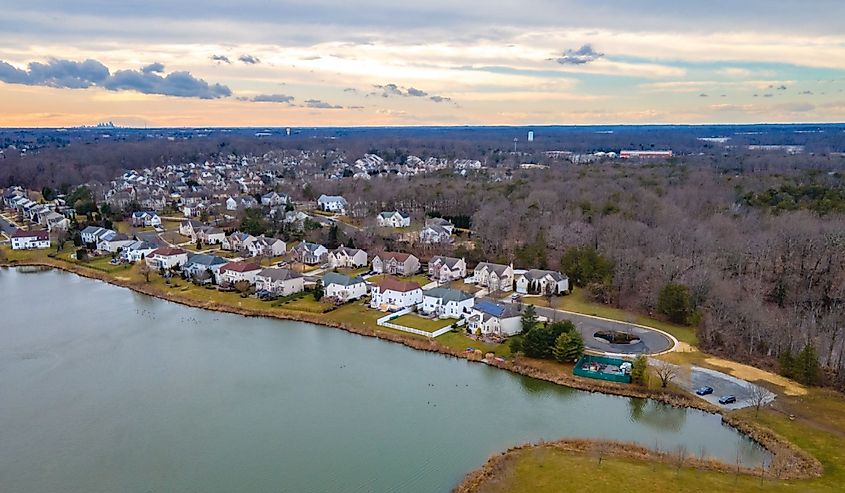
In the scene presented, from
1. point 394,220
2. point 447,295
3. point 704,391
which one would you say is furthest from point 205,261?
point 704,391

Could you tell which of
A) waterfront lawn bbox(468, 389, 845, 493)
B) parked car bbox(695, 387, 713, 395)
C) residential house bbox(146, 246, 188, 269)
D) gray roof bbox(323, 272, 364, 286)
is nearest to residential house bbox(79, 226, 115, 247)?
residential house bbox(146, 246, 188, 269)

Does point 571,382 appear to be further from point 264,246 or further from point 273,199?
point 273,199

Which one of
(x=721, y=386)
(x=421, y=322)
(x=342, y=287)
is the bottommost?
(x=721, y=386)

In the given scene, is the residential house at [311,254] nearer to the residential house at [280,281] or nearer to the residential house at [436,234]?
the residential house at [280,281]

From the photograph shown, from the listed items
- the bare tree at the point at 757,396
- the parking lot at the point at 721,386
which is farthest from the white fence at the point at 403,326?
the bare tree at the point at 757,396

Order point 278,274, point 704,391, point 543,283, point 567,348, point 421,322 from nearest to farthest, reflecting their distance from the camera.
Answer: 1. point 704,391
2. point 567,348
3. point 421,322
4. point 543,283
5. point 278,274

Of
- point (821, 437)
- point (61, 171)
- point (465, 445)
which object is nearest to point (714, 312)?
point (821, 437)

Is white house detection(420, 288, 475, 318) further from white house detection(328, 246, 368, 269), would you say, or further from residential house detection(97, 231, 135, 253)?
residential house detection(97, 231, 135, 253)

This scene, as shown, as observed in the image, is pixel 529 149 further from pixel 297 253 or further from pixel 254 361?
pixel 254 361
